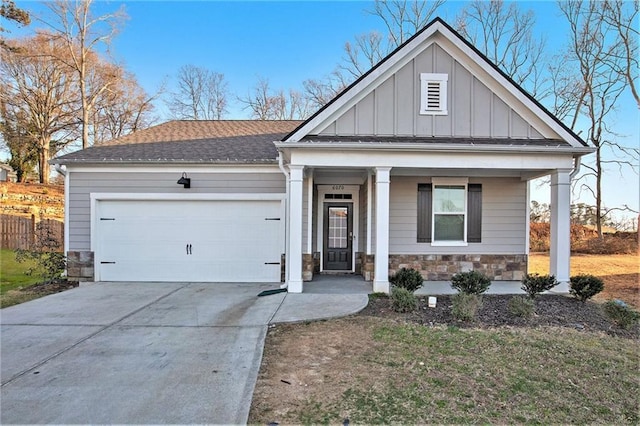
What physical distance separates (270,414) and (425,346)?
2296 mm

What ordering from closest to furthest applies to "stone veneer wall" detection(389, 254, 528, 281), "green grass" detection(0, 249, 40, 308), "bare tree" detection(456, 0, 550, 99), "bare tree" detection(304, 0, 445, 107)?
1. "green grass" detection(0, 249, 40, 308)
2. "stone veneer wall" detection(389, 254, 528, 281)
3. "bare tree" detection(304, 0, 445, 107)
4. "bare tree" detection(456, 0, 550, 99)

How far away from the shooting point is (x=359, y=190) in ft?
30.6

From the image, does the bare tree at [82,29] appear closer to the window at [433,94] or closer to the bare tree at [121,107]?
the bare tree at [121,107]

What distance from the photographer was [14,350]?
4195 mm

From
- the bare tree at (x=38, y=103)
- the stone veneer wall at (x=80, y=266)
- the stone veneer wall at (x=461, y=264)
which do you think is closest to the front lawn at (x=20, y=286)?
the stone veneer wall at (x=80, y=266)

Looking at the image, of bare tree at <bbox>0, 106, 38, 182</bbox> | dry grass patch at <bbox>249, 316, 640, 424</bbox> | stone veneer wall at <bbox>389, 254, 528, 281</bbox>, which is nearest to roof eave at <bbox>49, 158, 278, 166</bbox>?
stone veneer wall at <bbox>389, 254, 528, 281</bbox>

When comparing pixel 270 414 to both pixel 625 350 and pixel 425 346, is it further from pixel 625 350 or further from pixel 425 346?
pixel 625 350

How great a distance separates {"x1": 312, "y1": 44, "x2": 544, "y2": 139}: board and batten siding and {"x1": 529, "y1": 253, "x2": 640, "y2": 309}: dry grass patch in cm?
406

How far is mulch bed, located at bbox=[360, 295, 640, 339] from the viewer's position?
5.25 meters

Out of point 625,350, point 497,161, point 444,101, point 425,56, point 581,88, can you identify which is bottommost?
point 625,350

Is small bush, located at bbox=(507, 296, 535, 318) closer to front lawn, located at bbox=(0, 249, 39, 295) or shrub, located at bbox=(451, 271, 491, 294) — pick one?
shrub, located at bbox=(451, 271, 491, 294)

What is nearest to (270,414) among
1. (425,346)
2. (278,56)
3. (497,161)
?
(425,346)

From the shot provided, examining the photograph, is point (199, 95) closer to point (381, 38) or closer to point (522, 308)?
point (381, 38)

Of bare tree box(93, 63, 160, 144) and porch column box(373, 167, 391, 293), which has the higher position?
bare tree box(93, 63, 160, 144)
